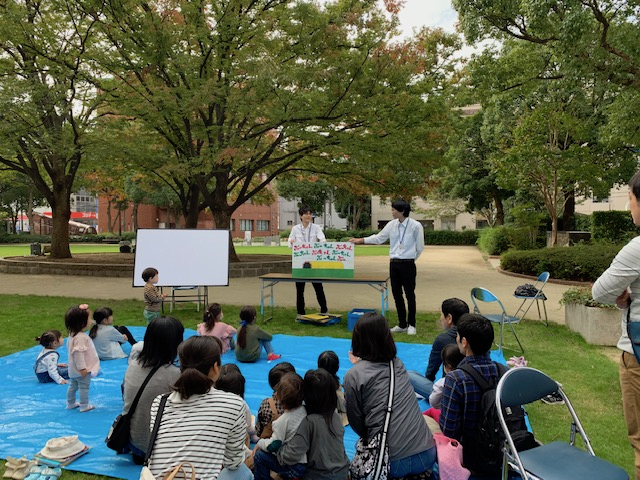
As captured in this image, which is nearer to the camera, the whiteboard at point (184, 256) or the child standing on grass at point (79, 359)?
the child standing on grass at point (79, 359)

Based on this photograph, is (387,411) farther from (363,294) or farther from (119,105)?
(119,105)

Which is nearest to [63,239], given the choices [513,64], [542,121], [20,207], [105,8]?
[105,8]

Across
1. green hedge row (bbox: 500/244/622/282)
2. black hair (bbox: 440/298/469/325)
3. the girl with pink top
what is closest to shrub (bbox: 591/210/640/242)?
green hedge row (bbox: 500/244/622/282)

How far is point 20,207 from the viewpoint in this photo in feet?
158

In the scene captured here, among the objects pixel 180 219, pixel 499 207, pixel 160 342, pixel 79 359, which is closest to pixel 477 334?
pixel 160 342

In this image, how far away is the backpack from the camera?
2.40 meters

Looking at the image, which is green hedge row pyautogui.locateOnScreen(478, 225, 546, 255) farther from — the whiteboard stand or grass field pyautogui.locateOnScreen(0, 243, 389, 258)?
the whiteboard stand

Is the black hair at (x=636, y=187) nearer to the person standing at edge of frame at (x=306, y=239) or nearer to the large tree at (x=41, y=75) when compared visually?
the person standing at edge of frame at (x=306, y=239)

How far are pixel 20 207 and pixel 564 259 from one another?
172ft

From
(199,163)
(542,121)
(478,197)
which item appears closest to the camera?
(199,163)

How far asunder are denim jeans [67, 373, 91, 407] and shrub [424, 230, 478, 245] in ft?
125

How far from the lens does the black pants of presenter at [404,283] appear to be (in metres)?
6.59

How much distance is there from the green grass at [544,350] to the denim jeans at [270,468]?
1.07 meters

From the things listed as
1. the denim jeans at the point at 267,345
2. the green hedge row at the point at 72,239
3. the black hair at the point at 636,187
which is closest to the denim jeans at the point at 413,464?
the black hair at the point at 636,187
